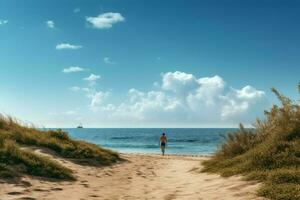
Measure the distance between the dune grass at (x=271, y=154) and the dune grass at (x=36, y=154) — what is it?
16.7ft

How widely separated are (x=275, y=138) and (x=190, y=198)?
175 inches

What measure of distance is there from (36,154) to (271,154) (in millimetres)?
7401

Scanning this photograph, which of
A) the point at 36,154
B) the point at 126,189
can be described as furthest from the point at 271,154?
the point at 36,154

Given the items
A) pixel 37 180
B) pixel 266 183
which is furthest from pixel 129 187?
pixel 266 183

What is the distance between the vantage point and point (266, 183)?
887 cm

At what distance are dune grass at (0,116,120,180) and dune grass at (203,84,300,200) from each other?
200 inches

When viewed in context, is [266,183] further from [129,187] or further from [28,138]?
[28,138]

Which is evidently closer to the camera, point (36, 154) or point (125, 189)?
point (125, 189)

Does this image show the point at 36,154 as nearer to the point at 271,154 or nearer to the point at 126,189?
the point at 126,189

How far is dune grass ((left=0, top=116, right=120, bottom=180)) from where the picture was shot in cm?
1170

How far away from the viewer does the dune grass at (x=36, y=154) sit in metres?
11.7

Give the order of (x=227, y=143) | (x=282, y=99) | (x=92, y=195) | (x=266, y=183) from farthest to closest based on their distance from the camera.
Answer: (x=227, y=143) → (x=282, y=99) → (x=92, y=195) → (x=266, y=183)

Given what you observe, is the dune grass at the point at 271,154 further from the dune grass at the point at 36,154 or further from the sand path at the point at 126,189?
the dune grass at the point at 36,154

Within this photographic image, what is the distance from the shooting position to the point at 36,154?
44.2 ft
